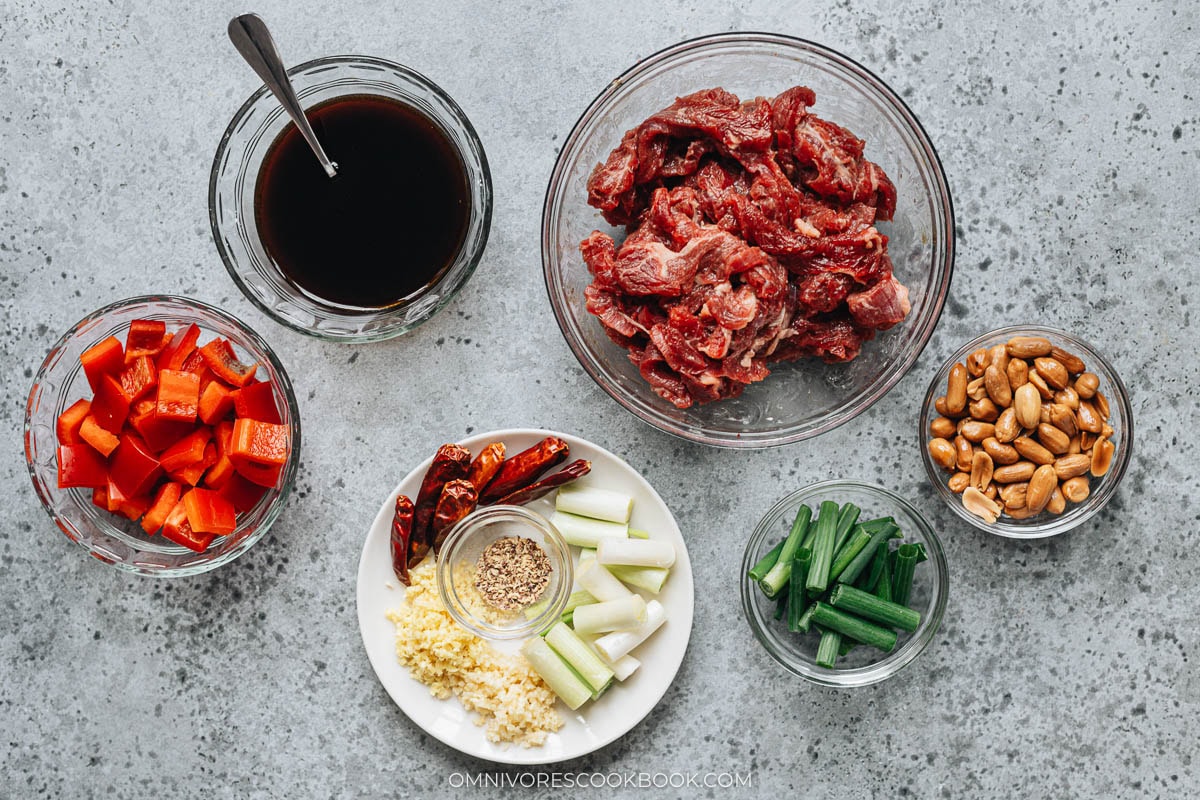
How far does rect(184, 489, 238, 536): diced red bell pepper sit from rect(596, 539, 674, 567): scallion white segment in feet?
2.55

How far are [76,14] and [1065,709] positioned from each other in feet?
9.00

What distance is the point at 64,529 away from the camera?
6.14 feet

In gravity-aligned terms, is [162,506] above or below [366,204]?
below

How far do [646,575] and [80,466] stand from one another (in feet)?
3.90

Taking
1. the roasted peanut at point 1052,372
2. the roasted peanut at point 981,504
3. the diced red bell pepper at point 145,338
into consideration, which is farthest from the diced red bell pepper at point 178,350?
the roasted peanut at point 1052,372

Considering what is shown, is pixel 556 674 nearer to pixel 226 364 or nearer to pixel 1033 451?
pixel 226 364

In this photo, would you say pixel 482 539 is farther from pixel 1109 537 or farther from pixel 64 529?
pixel 1109 537

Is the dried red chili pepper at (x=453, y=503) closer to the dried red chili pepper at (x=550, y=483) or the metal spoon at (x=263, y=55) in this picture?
the dried red chili pepper at (x=550, y=483)

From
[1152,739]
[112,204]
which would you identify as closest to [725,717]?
[1152,739]

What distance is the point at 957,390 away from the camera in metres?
1.87

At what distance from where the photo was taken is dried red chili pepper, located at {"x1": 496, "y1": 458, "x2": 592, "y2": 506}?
195 cm

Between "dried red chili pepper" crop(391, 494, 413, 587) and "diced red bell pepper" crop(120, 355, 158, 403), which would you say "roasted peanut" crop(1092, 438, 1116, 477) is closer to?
"dried red chili pepper" crop(391, 494, 413, 587)

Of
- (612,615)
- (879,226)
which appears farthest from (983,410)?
(612,615)

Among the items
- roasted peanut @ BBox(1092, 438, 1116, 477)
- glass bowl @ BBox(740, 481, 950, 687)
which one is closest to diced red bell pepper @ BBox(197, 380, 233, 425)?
glass bowl @ BBox(740, 481, 950, 687)
